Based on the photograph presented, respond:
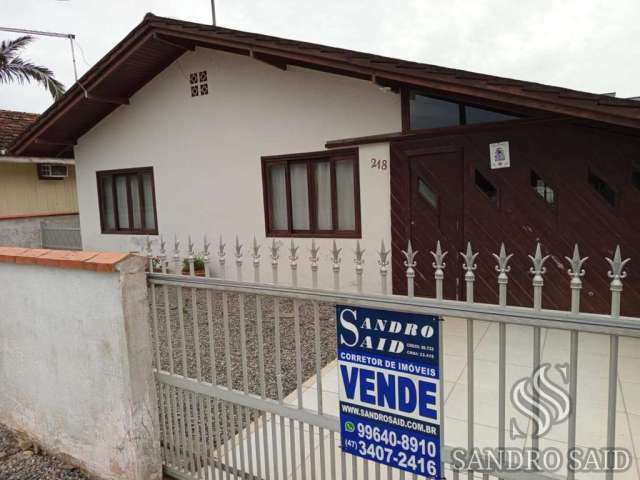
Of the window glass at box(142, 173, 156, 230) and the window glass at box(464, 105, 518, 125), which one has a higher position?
the window glass at box(464, 105, 518, 125)

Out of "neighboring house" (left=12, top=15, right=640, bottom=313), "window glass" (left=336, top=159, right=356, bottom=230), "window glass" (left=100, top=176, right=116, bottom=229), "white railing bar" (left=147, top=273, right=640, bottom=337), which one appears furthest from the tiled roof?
"white railing bar" (left=147, top=273, right=640, bottom=337)

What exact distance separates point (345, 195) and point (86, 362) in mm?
4709

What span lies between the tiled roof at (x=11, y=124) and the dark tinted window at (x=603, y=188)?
44.9 feet

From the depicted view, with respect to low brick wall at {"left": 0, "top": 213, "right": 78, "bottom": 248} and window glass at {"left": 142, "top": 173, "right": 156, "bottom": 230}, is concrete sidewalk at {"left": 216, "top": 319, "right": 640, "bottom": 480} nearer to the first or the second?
window glass at {"left": 142, "top": 173, "right": 156, "bottom": 230}

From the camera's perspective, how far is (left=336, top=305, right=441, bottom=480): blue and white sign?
181 cm

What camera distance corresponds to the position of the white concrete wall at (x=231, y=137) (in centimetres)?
653

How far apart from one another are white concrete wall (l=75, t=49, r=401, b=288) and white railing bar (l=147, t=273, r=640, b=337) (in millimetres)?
4447

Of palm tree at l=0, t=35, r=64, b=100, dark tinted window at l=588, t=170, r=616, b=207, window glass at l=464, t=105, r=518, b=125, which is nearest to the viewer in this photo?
dark tinted window at l=588, t=170, r=616, b=207

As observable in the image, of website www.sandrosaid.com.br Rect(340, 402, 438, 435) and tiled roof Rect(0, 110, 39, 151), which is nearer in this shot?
website www.sandrosaid.com.br Rect(340, 402, 438, 435)

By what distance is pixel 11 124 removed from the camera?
13.3 meters

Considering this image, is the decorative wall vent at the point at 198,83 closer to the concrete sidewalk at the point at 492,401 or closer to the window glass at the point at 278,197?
the window glass at the point at 278,197

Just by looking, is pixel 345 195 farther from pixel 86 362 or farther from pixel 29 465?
pixel 29 465

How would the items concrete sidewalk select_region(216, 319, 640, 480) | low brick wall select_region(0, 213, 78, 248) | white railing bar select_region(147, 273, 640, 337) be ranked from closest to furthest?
1. white railing bar select_region(147, 273, 640, 337)
2. concrete sidewalk select_region(216, 319, 640, 480)
3. low brick wall select_region(0, 213, 78, 248)

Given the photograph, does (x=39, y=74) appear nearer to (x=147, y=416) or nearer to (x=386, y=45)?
(x=386, y=45)
